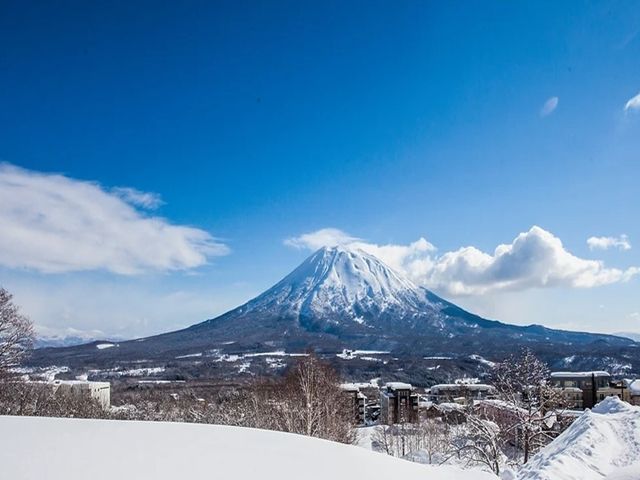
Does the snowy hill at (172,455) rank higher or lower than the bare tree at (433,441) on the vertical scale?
higher

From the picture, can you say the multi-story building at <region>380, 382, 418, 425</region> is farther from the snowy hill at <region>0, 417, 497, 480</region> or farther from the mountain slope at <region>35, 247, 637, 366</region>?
the mountain slope at <region>35, 247, 637, 366</region>

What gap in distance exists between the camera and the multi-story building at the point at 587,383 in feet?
137

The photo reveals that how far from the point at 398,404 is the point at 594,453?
37470mm

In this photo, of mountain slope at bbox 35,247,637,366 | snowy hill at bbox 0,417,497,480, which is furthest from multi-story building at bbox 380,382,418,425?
mountain slope at bbox 35,247,637,366

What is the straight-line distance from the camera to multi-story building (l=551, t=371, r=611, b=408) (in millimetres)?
41750

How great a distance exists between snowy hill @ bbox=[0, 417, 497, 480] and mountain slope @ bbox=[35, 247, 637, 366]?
9783cm

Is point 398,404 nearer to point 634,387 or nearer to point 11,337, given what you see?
point 634,387

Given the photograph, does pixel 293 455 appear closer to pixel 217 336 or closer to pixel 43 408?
pixel 43 408

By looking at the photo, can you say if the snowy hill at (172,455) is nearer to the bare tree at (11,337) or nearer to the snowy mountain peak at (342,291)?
the bare tree at (11,337)

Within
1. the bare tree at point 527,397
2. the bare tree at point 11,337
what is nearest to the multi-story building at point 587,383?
the bare tree at point 527,397

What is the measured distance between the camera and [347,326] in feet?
464

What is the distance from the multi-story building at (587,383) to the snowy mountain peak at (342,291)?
95.0m

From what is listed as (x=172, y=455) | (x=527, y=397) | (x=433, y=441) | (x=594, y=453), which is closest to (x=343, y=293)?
(x=433, y=441)

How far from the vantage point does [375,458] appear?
5.24 meters
